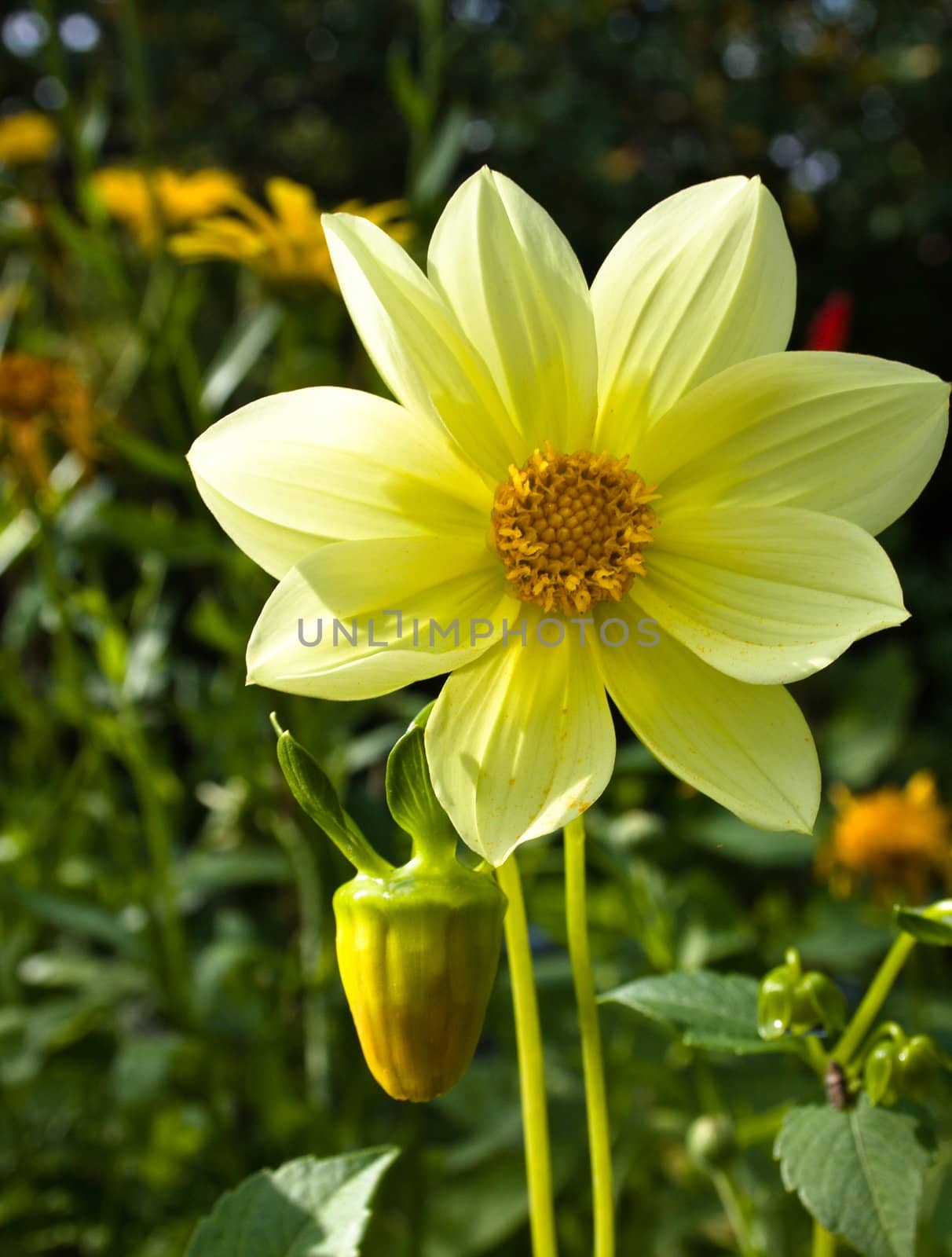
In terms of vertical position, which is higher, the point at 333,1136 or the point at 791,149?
the point at 791,149

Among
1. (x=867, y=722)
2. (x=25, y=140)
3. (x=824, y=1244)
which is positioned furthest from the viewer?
(x=867, y=722)

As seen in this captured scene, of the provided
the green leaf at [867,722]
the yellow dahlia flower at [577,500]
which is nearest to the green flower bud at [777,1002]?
the yellow dahlia flower at [577,500]

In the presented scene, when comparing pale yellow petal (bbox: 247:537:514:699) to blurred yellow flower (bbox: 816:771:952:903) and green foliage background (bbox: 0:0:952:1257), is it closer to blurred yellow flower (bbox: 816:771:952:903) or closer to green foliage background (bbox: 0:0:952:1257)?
green foliage background (bbox: 0:0:952:1257)

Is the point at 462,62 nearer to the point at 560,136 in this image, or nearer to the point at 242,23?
the point at 560,136

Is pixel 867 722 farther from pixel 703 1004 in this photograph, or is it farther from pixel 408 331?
pixel 408 331

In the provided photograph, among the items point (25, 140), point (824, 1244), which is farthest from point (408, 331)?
point (25, 140)

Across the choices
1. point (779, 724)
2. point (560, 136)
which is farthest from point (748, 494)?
point (560, 136)

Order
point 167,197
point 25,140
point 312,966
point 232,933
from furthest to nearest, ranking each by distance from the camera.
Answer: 1. point 25,140
2. point 167,197
3. point 232,933
4. point 312,966
